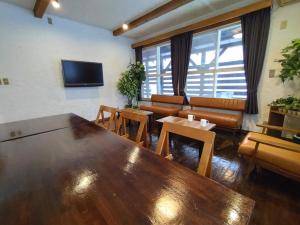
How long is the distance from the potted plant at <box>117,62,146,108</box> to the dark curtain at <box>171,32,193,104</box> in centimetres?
114

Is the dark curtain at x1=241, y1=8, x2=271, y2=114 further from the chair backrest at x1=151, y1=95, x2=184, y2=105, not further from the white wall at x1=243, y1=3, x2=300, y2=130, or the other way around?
the chair backrest at x1=151, y1=95, x2=184, y2=105

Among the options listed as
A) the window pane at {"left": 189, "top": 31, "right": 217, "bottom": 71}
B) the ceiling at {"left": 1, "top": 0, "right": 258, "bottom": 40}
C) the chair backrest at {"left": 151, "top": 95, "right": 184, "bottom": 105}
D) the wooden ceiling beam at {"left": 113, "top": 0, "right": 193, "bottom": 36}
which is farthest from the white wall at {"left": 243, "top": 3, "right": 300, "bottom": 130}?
the chair backrest at {"left": 151, "top": 95, "right": 184, "bottom": 105}

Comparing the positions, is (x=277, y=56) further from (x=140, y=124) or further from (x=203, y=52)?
(x=140, y=124)

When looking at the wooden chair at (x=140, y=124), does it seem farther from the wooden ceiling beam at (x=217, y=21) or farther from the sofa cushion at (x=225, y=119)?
the wooden ceiling beam at (x=217, y=21)

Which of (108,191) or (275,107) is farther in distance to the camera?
(275,107)

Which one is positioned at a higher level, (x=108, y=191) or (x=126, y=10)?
(x=126, y=10)

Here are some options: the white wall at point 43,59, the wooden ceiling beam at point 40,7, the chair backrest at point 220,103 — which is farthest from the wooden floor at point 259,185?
the wooden ceiling beam at point 40,7

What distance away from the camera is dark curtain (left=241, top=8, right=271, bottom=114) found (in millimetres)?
2818

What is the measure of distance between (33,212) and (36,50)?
155 inches

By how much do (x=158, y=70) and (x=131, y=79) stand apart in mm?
947

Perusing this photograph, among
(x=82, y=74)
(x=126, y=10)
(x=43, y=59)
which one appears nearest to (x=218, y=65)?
(x=126, y=10)

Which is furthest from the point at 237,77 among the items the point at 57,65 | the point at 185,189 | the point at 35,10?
the point at 35,10

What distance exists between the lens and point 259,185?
5.71 ft

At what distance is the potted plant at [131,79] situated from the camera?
481 cm
